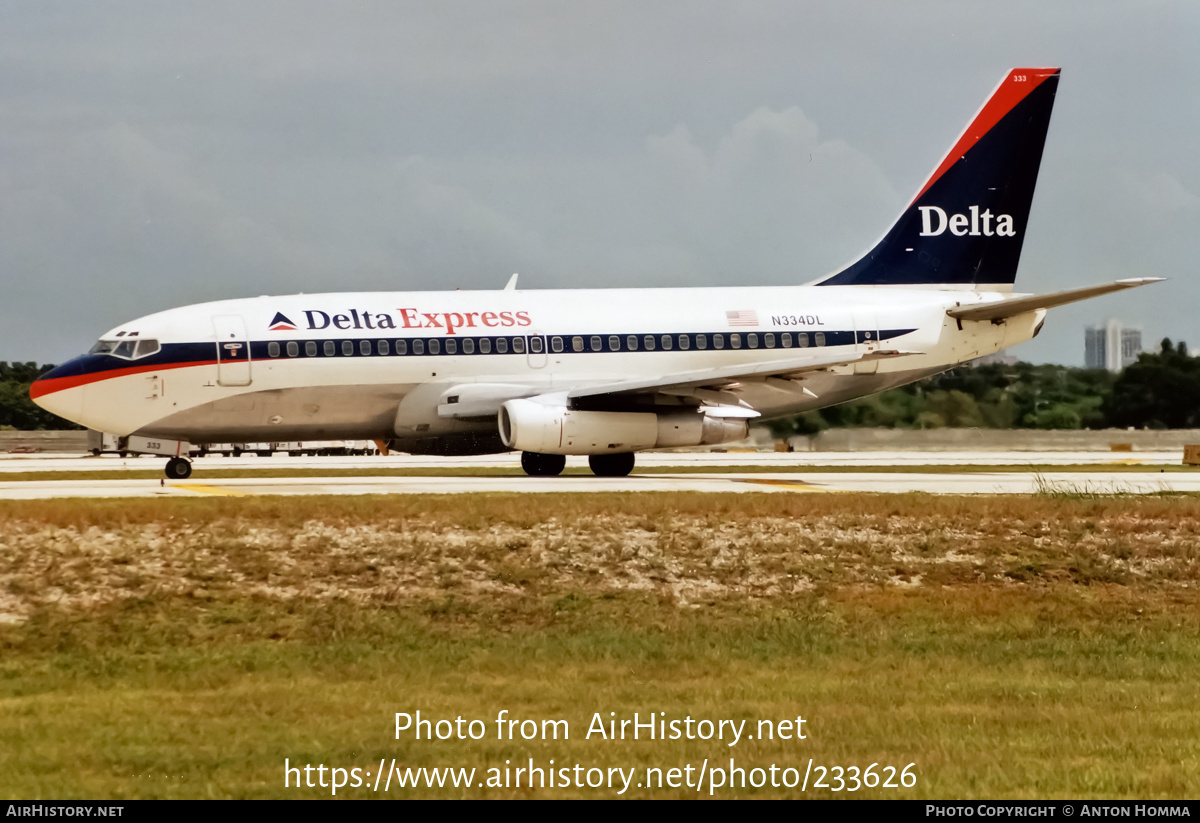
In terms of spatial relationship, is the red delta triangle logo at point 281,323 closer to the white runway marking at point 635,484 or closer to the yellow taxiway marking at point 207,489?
the white runway marking at point 635,484

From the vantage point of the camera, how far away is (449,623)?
49.0 feet

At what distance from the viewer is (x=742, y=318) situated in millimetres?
32938

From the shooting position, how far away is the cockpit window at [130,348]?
29422mm

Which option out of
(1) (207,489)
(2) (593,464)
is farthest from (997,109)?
(1) (207,489)

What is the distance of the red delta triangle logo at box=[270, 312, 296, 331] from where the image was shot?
99.1 ft

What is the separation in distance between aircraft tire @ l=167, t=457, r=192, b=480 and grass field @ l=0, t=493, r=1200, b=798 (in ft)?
26.0

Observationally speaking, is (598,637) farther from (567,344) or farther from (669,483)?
(567,344)

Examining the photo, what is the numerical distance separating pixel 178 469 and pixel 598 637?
18.1 metres

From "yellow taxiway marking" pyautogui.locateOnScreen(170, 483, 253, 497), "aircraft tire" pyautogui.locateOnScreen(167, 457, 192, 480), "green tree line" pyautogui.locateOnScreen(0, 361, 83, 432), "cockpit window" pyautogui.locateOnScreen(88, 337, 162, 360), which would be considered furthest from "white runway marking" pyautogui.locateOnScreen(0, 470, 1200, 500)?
"green tree line" pyautogui.locateOnScreen(0, 361, 83, 432)

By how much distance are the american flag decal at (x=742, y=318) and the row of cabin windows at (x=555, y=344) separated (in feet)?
0.88

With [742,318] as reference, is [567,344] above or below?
below

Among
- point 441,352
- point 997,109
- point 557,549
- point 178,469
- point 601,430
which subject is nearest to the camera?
point 557,549

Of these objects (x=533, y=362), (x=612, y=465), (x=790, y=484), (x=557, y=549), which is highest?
(x=533, y=362)

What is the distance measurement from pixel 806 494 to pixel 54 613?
1356 centimetres
